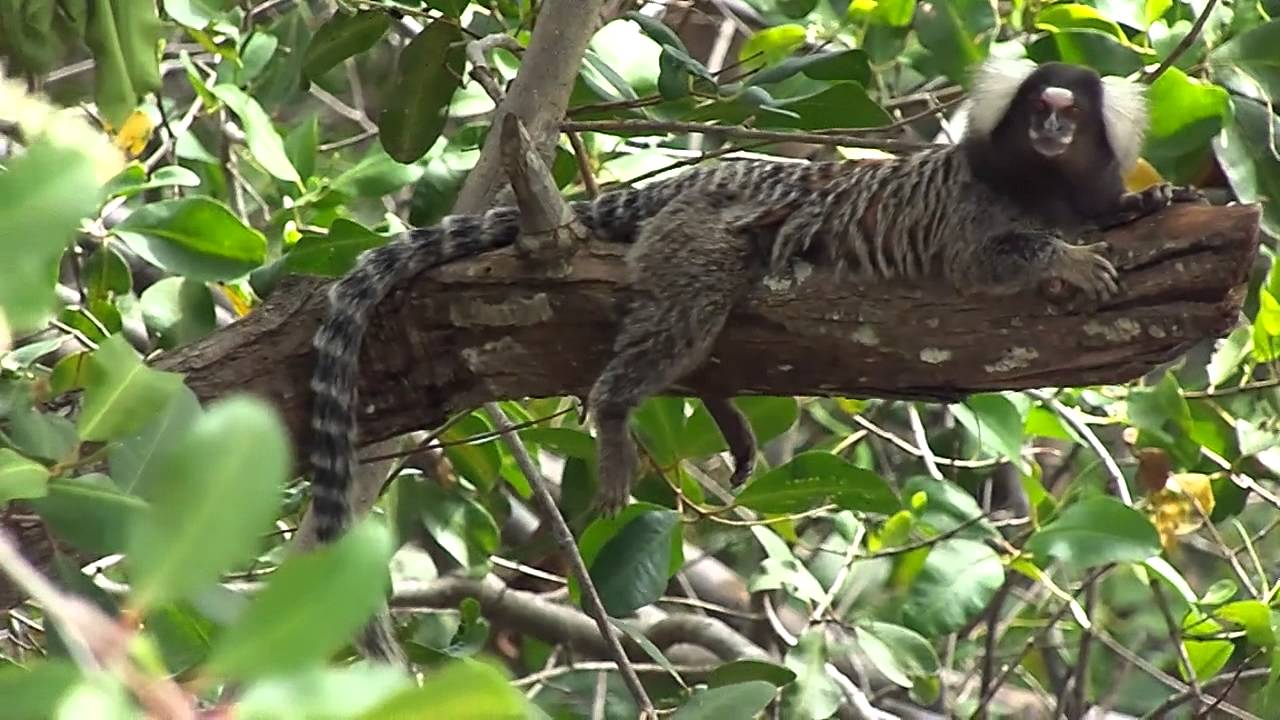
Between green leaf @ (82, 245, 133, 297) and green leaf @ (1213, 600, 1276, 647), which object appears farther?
green leaf @ (82, 245, 133, 297)

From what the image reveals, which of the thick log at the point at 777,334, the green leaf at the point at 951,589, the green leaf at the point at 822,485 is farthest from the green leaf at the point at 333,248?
the green leaf at the point at 951,589

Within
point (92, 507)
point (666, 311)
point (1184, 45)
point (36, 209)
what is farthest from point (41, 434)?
point (1184, 45)

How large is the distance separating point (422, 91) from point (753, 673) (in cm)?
107

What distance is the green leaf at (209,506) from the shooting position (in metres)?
0.61

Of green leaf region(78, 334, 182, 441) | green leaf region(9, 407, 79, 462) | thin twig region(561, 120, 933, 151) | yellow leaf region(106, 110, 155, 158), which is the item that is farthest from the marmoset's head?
green leaf region(78, 334, 182, 441)

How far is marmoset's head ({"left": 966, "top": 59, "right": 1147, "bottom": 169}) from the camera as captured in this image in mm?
2275

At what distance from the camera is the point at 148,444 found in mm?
1090

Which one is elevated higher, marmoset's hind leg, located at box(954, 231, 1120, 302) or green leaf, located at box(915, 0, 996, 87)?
green leaf, located at box(915, 0, 996, 87)

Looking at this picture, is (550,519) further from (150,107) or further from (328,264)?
(150,107)

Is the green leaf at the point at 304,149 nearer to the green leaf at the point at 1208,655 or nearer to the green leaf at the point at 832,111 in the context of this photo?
the green leaf at the point at 832,111

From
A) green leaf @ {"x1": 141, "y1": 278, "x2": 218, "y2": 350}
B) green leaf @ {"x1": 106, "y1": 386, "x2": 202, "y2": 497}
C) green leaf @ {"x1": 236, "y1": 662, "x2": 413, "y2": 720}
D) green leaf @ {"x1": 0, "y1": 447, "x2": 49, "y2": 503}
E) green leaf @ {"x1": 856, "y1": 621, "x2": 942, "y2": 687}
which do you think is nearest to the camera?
green leaf @ {"x1": 236, "y1": 662, "x2": 413, "y2": 720}

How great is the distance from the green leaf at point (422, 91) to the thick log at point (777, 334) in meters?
0.38

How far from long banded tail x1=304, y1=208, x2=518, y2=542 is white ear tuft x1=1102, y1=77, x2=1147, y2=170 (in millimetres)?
944

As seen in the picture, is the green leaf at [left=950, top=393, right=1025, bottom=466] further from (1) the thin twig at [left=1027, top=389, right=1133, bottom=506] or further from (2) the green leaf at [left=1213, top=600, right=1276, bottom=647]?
(2) the green leaf at [left=1213, top=600, right=1276, bottom=647]
